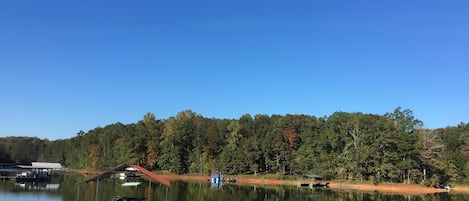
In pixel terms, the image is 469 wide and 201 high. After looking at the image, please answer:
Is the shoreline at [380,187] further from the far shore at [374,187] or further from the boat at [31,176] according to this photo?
the boat at [31,176]

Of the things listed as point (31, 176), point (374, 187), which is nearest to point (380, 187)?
point (374, 187)

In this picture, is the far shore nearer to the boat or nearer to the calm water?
the calm water

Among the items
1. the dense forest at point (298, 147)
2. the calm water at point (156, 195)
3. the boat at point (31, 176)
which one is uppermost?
the dense forest at point (298, 147)

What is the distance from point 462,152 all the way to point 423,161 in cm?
2045

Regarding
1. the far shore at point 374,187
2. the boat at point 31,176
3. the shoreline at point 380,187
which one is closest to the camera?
the shoreline at point 380,187

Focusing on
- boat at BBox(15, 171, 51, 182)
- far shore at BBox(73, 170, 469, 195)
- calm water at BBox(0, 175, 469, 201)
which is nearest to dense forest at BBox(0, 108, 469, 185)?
far shore at BBox(73, 170, 469, 195)

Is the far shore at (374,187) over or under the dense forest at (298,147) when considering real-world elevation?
under

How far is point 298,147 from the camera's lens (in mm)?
111875

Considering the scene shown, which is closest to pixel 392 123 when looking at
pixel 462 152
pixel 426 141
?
pixel 426 141

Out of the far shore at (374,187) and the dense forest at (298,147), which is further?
the dense forest at (298,147)

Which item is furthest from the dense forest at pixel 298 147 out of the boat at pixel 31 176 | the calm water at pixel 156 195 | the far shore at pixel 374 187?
the boat at pixel 31 176

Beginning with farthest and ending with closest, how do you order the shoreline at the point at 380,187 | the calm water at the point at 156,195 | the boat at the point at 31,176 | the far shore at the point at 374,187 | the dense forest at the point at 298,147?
the dense forest at the point at 298,147, the boat at the point at 31,176, the far shore at the point at 374,187, the shoreline at the point at 380,187, the calm water at the point at 156,195

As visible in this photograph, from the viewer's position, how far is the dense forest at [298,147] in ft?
294

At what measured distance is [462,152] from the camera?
104 metres
